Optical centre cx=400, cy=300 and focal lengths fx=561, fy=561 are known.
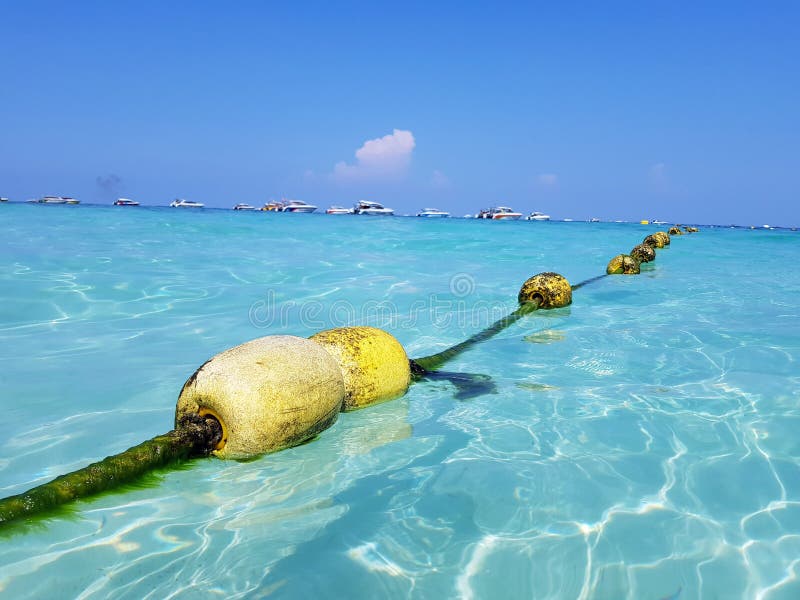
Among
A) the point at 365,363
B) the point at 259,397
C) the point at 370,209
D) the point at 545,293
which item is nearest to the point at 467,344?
the point at 365,363

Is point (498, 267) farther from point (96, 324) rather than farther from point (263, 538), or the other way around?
point (263, 538)

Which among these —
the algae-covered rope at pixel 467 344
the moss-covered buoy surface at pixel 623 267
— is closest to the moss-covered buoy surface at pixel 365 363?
the algae-covered rope at pixel 467 344

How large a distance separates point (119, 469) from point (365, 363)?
6.21 feet

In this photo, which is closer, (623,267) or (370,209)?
(623,267)

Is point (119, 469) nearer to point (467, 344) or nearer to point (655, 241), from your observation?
point (467, 344)

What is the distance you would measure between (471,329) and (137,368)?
452 cm

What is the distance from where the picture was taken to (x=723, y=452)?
3.86 meters

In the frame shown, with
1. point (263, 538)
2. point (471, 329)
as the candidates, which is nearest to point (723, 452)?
point (263, 538)

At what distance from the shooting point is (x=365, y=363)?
4.41 metres

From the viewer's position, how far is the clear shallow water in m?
2.54

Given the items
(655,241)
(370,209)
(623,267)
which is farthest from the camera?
(370,209)

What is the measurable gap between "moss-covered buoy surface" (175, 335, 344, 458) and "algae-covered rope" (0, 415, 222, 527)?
0.31ft

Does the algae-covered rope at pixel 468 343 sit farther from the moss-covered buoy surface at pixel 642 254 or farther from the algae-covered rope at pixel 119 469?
the moss-covered buoy surface at pixel 642 254

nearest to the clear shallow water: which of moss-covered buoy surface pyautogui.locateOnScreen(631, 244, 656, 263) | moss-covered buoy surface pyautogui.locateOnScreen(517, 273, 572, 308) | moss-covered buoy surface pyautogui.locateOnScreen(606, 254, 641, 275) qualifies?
moss-covered buoy surface pyautogui.locateOnScreen(517, 273, 572, 308)
